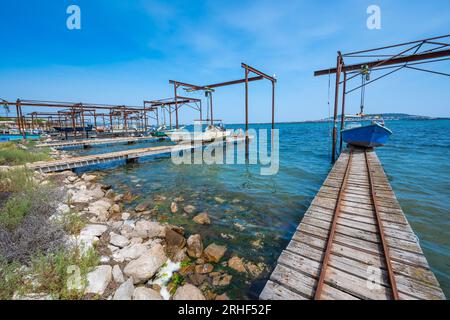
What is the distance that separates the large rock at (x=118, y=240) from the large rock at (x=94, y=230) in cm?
29

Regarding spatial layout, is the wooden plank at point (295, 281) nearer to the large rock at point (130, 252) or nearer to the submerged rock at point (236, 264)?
the submerged rock at point (236, 264)

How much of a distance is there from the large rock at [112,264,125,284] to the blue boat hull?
15.3m

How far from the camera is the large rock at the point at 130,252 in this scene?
13.1ft

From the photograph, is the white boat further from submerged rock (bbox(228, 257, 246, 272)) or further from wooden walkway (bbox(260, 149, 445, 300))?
submerged rock (bbox(228, 257, 246, 272))

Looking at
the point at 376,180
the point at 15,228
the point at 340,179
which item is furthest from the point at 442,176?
the point at 15,228

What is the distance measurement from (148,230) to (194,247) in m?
1.55

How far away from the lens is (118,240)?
4570 mm

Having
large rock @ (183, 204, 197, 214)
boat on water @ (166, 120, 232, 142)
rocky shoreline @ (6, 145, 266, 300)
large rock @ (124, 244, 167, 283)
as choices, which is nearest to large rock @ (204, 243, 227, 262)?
rocky shoreline @ (6, 145, 266, 300)

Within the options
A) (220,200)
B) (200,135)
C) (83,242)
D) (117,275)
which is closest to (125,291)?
(117,275)

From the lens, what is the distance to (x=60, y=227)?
13.6ft

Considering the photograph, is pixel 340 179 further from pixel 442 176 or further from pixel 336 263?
pixel 442 176

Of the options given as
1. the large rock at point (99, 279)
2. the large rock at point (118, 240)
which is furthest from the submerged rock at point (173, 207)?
the large rock at point (99, 279)

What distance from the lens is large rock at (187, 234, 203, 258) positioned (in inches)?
178
